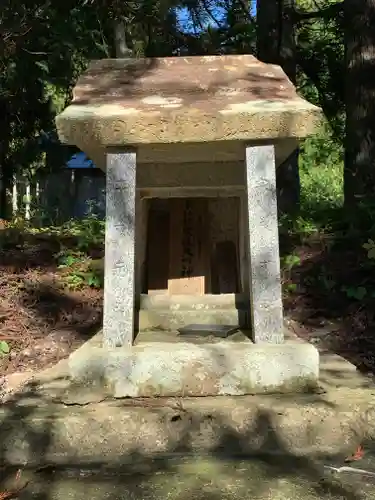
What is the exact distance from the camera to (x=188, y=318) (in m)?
3.55

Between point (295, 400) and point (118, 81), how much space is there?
1.90m

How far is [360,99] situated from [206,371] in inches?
167

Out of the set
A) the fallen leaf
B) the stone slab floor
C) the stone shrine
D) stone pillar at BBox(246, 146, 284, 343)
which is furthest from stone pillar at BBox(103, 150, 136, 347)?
the fallen leaf

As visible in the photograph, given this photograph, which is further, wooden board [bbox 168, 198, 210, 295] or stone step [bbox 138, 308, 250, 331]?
wooden board [bbox 168, 198, 210, 295]

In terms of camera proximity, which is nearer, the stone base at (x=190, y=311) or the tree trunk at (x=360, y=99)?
the stone base at (x=190, y=311)

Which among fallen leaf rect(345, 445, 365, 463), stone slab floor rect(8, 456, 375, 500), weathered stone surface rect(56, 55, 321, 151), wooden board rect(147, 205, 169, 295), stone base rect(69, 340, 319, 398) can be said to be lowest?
fallen leaf rect(345, 445, 365, 463)

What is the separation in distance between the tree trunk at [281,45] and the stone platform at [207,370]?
433cm

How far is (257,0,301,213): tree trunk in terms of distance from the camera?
7.30m

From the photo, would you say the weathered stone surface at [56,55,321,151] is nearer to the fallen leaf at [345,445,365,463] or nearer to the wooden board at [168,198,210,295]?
the wooden board at [168,198,210,295]

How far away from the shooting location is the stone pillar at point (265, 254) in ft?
9.37

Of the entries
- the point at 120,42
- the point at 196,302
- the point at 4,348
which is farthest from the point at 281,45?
the point at 4,348

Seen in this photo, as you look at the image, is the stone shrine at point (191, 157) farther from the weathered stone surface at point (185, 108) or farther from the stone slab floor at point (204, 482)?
the stone slab floor at point (204, 482)

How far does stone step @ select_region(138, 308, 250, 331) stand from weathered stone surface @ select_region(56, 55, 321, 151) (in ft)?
3.62

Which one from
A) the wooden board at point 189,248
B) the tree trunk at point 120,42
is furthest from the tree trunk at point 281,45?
the wooden board at point 189,248
